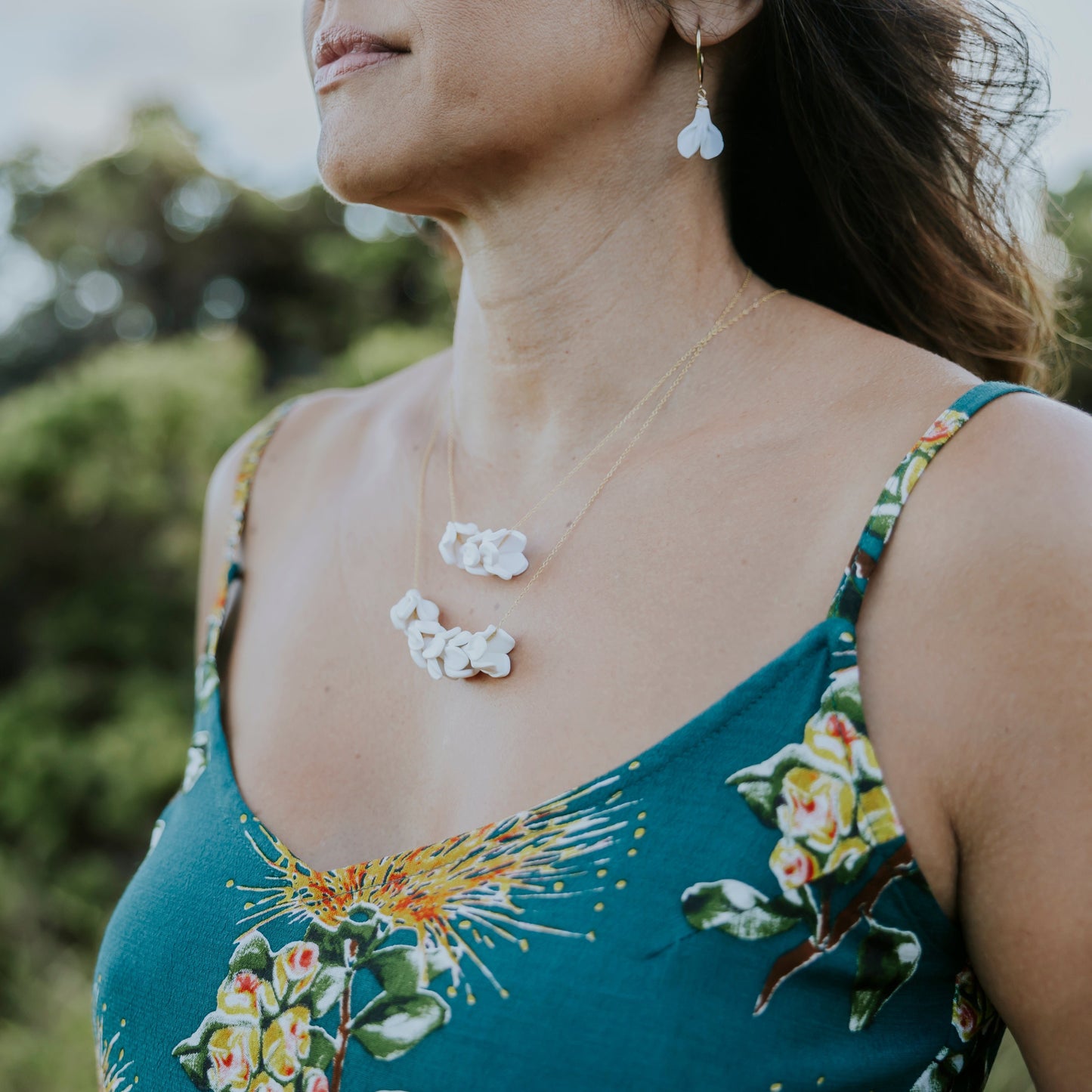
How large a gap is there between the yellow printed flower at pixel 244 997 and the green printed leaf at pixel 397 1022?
0.14m

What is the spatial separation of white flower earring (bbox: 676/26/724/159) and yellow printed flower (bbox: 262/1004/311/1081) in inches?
49.7

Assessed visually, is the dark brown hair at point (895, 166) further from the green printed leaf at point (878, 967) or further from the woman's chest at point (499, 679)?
the green printed leaf at point (878, 967)

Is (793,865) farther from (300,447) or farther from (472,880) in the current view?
Answer: (300,447)

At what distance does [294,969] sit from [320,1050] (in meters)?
0.10

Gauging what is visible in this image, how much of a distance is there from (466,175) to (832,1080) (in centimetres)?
124

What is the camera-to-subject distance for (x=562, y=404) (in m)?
1.67

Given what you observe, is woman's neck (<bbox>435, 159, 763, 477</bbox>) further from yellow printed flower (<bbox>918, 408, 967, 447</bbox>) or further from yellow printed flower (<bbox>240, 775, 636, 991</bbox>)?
yellow printed flower (<bbox>240, 775, 636, 991</bbox>)

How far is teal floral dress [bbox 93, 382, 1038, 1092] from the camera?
44.6 inches

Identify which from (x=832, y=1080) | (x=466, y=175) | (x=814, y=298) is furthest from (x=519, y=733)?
(x=814, y=298)

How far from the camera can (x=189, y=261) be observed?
492cm

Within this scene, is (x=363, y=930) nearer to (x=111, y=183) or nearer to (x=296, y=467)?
(x=296, y=467)

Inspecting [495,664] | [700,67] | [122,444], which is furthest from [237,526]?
[122,444]

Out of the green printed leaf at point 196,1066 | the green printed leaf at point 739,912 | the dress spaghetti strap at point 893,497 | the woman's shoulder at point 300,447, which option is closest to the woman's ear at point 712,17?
the dress spaghetti strap at point 893,497

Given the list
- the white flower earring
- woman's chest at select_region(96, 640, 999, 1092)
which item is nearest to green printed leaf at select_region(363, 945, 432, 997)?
woman's chest at select_region(96, 640, 999, 1092)
